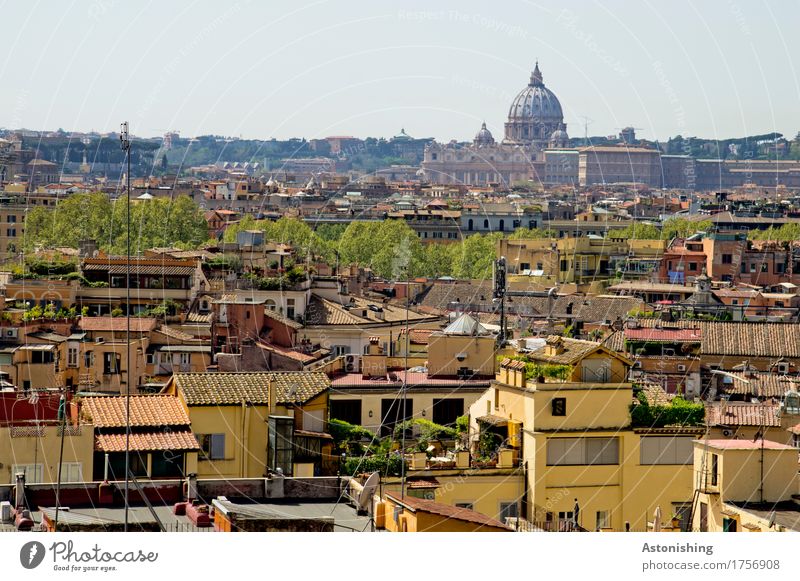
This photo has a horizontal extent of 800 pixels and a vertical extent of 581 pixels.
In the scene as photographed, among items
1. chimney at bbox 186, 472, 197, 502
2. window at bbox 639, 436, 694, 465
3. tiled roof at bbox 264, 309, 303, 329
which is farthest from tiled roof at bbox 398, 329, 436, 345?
chimney at bbox 186, 472, 197, 502

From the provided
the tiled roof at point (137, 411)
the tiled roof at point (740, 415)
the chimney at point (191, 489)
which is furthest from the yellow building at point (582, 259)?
the chimney at point (191, 489)

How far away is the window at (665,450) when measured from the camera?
1129 cm

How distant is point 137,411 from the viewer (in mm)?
11164

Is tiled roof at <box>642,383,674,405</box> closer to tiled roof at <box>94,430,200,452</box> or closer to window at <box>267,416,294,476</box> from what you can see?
window at <box>267,416,294,476</box>

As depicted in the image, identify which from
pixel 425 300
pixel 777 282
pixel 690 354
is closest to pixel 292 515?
pixel 690 354

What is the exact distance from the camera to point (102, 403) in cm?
1126

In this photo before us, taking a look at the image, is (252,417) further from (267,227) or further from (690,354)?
(267,227)

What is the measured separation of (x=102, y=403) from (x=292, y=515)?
7.96 ft

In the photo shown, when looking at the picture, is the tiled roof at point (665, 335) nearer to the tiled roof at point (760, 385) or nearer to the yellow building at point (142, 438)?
the tiled roof at point (760, 385)

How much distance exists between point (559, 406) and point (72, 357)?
564 centimetres

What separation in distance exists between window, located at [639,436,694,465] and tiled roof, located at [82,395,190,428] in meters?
2.26

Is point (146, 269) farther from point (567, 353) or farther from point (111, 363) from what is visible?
point (567, 353)

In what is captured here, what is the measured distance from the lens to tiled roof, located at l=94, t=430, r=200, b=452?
10602 millimetres
